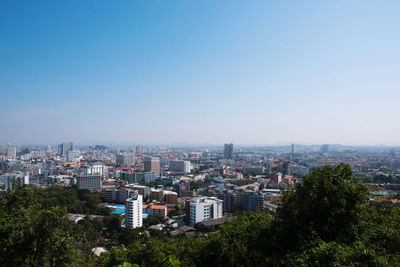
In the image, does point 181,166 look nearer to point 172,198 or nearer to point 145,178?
point 145,178

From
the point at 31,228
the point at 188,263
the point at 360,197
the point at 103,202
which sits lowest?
the point at 103,202

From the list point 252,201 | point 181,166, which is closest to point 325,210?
point 252,201

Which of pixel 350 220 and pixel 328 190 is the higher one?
pixel 328 190

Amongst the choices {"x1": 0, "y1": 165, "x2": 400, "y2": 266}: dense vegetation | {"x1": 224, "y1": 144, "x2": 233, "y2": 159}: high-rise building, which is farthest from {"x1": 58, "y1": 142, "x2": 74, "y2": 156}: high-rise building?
{"x1": 0, "y1": 165, "x2": 400, "y2": 266}: dense vegetation

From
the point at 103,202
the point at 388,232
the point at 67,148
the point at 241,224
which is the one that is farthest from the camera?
the point at 67,148

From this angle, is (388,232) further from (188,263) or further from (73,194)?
(73,194)

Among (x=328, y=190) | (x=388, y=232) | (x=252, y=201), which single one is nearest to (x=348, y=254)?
(x=388, y=232)

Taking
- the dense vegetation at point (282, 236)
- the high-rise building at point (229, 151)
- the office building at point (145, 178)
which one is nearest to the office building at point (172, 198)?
the office building at point (145, 178)

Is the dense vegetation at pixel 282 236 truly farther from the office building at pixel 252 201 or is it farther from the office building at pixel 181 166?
the office building at pixel 181 166
